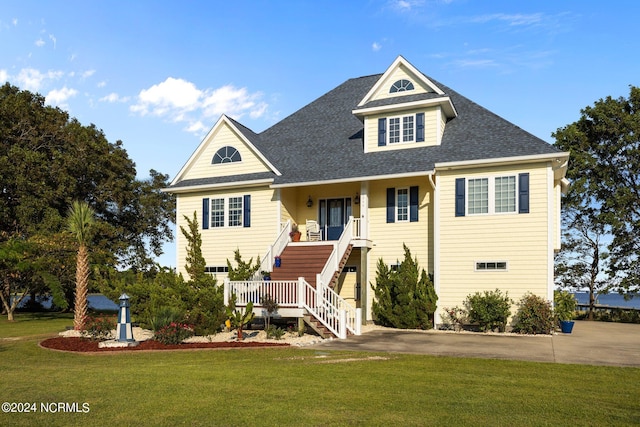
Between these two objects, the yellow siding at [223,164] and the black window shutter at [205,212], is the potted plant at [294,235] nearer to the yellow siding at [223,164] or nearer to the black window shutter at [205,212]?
the yellow siding at [223,164]

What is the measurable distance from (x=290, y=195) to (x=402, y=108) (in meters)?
6.34

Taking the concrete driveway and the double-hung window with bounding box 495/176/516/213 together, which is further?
the double-hung window with bounding box 495/176/516/213

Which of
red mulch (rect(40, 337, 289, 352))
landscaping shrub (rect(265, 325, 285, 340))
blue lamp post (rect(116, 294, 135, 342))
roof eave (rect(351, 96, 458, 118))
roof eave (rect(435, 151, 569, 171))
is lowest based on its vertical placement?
red mulch (rect(40, 337, 289, 352))

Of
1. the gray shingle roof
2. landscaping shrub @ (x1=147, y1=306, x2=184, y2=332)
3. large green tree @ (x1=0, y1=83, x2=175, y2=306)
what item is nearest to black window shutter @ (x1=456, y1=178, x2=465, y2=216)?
the gray shingle roof

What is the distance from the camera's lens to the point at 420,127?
2236 cm

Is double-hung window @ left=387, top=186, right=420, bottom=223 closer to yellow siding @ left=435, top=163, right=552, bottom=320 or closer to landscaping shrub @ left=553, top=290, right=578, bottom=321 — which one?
yellow siding @ left=435, top=163, right=552, bottom=320

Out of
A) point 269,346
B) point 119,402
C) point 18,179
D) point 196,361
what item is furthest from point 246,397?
point 18,179

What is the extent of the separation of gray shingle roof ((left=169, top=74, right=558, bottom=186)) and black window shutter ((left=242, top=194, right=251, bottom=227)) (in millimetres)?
1498

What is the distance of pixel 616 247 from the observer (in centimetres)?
3008

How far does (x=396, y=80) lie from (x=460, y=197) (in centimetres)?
611

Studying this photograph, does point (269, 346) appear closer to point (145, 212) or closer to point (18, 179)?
point (18, 179)

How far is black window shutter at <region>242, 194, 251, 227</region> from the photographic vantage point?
78.3 ft

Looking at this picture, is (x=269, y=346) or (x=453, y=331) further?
(x=453, y=331)

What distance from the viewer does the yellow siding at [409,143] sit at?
2200 centimetres
